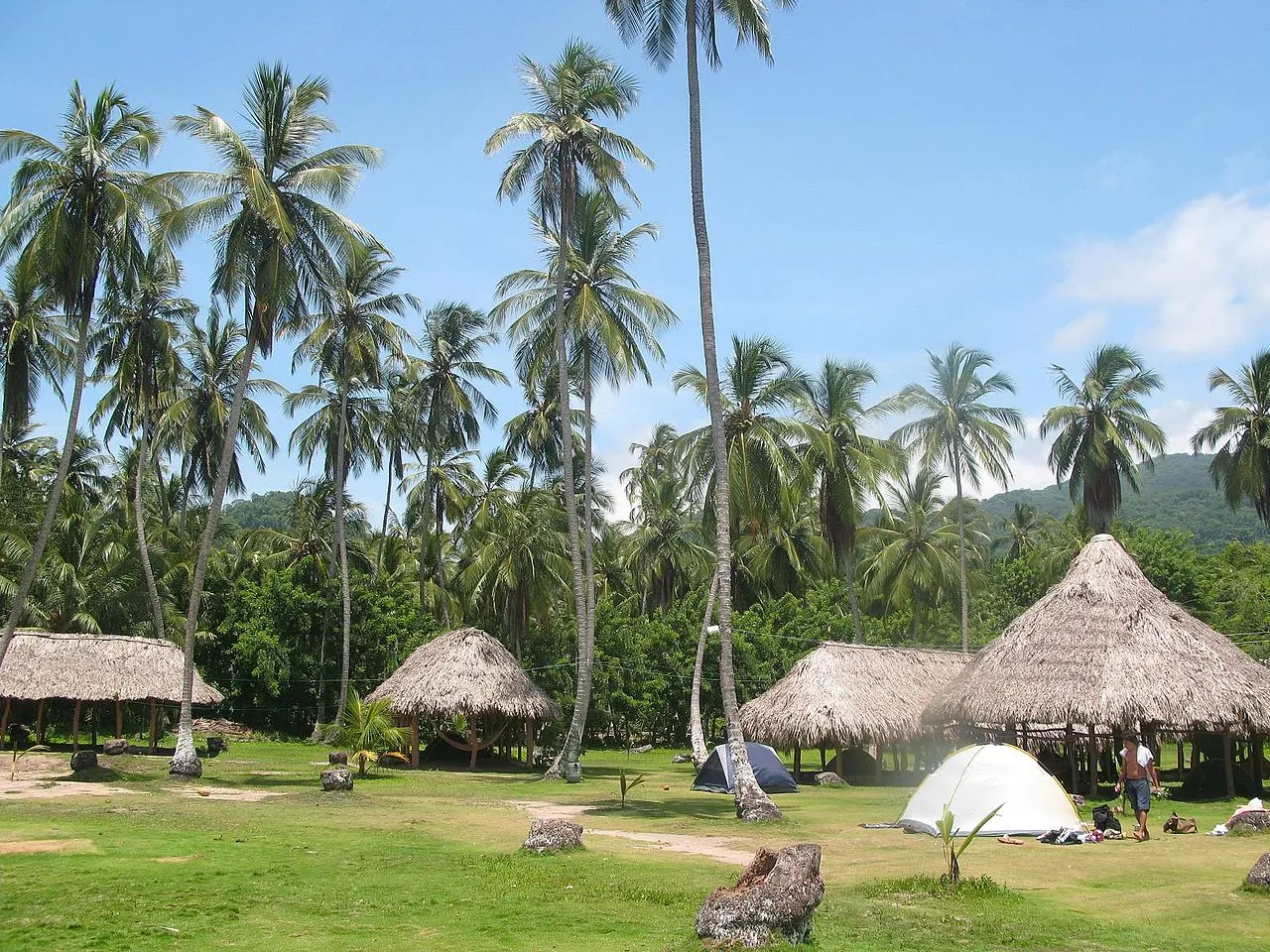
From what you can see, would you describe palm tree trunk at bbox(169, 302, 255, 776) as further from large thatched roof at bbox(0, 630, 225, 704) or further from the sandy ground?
the sandy ground

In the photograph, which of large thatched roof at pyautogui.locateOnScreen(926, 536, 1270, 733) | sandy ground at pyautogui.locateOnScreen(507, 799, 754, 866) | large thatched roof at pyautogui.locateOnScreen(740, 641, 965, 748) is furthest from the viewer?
large thatched roof at pyautogui.locateOnScreen(740, 641, 965, 748)

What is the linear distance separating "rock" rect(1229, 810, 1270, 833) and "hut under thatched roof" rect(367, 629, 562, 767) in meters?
16.5

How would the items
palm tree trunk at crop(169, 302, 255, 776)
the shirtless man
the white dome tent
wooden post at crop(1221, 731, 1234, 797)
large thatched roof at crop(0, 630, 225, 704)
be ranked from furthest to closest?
large thatched roof at crop(0, 630, 225, 704), palm tree trunk at crop(169, 302, 255, 776), wooden post at crop(1221, 731, 1234, 797), the white dome tent, the shirtless man

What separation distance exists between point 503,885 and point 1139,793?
875cm

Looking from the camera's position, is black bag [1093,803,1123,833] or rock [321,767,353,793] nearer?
black bag [1093,803,1123,833]

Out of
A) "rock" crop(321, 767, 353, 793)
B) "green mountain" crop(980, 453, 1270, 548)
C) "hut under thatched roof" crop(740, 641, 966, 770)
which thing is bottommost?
"rock" crop(321, 767, 353, 793)

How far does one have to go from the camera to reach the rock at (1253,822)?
14.1 metres

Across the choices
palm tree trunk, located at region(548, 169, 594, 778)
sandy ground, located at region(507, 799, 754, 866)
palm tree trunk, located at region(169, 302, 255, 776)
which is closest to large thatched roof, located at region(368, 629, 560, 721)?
palm tree trunk, located at region(548, 169, 594, 778)

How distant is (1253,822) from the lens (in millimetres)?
14109

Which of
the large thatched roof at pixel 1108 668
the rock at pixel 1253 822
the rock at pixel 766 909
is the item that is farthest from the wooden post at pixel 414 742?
the rock at pixel 766 909

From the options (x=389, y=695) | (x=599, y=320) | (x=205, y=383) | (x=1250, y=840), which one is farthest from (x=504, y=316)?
(x=1250, y=840)

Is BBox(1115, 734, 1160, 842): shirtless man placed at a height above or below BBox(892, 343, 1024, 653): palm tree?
below

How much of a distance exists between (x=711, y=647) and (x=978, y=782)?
61.5ft

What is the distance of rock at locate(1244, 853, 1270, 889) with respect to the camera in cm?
983
